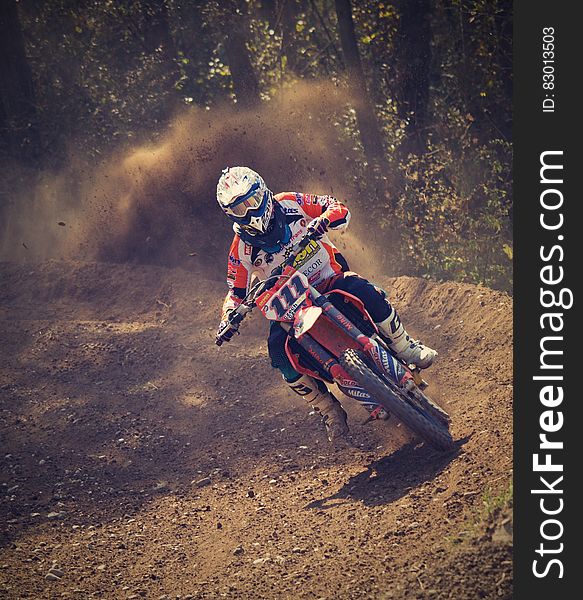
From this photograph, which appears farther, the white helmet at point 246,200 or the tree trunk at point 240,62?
the tree trunk at point 240,62

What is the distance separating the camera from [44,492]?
8062 millimetres

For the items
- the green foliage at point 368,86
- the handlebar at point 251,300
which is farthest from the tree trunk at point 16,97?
the handlebar at point 251,300

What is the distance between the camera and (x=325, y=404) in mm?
7418

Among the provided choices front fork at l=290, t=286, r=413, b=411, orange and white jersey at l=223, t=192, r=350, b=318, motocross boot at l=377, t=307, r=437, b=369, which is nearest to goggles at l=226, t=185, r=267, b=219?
orange and white jersey at l=223, t=192, r=350, b=318

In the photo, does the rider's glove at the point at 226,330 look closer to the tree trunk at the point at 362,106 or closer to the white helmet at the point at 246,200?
the white helmet at the point at 246,200

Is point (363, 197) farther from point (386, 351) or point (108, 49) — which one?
point (108, 49)

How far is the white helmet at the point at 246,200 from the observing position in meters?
6.99

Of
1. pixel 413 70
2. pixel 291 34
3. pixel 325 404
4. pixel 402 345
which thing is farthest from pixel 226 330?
pixel 291 34

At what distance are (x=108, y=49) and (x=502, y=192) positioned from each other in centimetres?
1220

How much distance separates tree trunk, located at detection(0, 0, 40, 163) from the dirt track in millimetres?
7410

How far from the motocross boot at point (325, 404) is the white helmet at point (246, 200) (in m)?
1.55

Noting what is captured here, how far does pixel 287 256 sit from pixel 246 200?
0.65m

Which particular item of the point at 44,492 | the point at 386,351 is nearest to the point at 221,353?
the point at 44,492

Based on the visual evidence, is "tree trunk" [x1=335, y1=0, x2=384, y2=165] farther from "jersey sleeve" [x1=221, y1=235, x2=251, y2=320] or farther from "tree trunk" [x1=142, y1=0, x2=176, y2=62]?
"jersey sleeve" [x1=221, y1=235, x2=251, y2=320]
